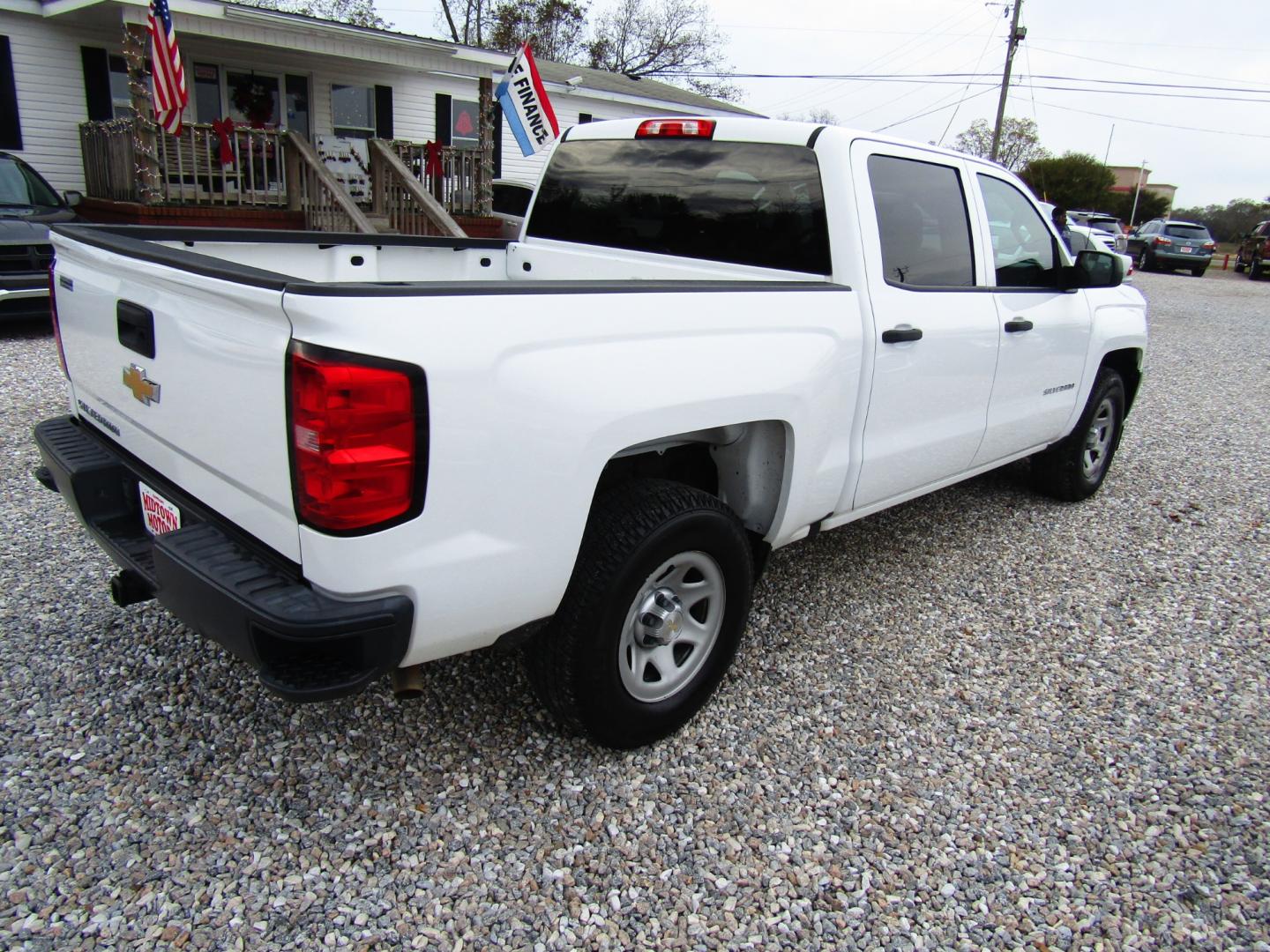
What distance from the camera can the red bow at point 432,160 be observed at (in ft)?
46.1

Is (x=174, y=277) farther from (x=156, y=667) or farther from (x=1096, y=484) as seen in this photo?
(x=1096, y=484)

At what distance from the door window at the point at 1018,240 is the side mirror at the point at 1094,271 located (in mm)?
80

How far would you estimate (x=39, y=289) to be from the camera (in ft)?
26.3

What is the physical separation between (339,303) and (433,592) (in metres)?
0.69

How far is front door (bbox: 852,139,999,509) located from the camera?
327cm

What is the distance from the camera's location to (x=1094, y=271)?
14.1 ft

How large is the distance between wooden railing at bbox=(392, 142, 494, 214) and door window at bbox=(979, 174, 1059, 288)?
11.3 m

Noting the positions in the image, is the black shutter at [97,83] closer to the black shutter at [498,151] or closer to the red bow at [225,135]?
the red bow at [225,135]

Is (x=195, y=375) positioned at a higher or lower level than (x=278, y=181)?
lower

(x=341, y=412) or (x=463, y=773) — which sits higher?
(x=341, y=412)

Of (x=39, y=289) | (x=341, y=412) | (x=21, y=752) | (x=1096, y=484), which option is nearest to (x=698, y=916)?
(x=341, y=412)

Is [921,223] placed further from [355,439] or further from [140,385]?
[140,385]

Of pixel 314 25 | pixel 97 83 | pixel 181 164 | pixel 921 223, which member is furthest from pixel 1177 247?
pixel 921 223

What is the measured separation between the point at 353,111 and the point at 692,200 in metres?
15.7
